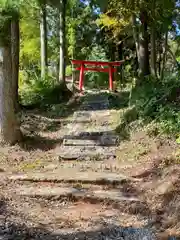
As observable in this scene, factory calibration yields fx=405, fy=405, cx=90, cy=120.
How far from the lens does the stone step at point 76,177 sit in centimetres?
686

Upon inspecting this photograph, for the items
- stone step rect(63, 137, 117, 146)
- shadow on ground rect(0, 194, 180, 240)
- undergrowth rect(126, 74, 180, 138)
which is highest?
undergrowth rect(126, 74, 180, 138)

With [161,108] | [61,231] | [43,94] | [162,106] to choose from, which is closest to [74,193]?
[61,231]

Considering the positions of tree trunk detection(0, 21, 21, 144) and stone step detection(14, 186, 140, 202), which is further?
tree trunk detection(0, 21, 21, 144)

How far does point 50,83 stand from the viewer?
16.5 metres

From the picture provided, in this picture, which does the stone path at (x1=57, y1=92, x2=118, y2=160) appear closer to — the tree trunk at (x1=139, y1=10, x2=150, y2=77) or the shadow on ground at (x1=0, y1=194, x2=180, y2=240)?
the tree trunk at (x1=139, y1=10, x2=150, y2=77)

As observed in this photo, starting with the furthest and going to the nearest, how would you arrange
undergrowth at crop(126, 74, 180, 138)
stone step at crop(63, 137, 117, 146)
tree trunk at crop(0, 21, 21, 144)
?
stone step at crop(63, 137, 117, 146), tree trunk at crop(0, 21, 21, 144), undergrowth at crop(126, 74, 180, 138)

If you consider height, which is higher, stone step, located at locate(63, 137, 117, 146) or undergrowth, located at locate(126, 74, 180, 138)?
undergrowth, located at locate(126, 74, 180, 138)

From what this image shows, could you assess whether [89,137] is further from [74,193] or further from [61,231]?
[61,231]

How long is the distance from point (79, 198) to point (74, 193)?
0.14 m

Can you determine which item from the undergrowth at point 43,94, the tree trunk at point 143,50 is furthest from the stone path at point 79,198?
the tree trunk at point 143,50

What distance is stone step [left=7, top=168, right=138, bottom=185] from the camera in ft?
22.5

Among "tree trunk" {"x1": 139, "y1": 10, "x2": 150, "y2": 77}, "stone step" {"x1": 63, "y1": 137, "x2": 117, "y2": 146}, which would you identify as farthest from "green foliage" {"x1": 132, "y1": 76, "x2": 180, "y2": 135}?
"tree trunk" {"x1": 139, "y1": 10, "x2": 150, "y2": 77}

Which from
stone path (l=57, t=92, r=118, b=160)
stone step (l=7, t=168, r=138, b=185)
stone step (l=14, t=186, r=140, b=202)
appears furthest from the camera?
stone path (l=57, t=92, r=118, b=160)

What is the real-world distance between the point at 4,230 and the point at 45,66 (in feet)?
47.2
